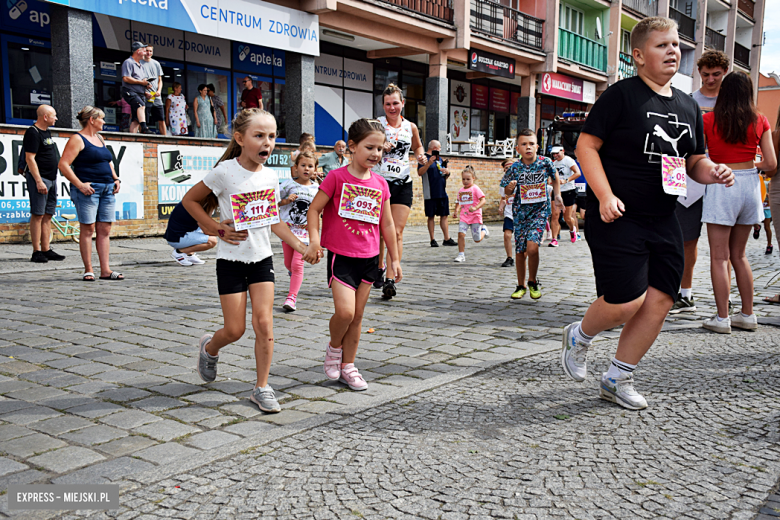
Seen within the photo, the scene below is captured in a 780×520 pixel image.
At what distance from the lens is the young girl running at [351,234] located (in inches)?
169

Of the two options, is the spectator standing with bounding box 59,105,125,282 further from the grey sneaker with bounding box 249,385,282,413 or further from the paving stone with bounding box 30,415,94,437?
the grey sneaker with bounding box 249,385,282,413

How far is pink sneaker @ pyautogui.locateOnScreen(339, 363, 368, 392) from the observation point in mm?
4195

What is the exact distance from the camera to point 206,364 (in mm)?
4168

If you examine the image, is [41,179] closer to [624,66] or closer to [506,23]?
[506,23]

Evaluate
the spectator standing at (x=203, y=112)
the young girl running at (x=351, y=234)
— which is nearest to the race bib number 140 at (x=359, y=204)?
the young girl running at (x=351, y=234)

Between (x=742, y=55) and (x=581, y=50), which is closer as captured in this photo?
(x=581, y=50)

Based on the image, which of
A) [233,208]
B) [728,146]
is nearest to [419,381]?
[233,208]

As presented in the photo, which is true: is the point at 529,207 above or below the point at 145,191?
below

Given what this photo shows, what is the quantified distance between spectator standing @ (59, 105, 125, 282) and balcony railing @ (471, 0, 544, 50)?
696 inches

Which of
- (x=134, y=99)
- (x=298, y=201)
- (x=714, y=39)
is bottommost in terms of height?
(x=298, y=201)

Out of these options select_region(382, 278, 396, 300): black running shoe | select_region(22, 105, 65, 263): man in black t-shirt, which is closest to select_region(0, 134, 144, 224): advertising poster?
select_region(22, 105, 65, 263): man in black t-shirt

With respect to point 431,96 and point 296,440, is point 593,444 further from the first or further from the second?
point 431,96

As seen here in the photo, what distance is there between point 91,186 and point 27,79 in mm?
9474

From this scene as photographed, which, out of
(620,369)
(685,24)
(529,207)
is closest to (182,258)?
(529,207)
